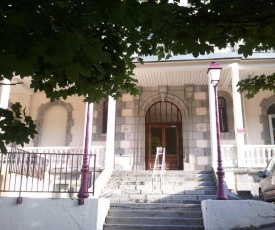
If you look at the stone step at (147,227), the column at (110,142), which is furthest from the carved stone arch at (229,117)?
the stone step at (147,227)

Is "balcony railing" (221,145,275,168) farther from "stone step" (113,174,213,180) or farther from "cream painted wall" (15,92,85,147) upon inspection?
"cream painted wall" (15,92,85,147)

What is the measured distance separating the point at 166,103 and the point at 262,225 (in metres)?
8.41

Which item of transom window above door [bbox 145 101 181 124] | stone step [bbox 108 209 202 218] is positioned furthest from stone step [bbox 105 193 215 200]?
transom window above door [bbox 145 101 181 124]

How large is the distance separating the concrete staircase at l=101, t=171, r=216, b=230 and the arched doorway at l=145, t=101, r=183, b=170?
8.31ft

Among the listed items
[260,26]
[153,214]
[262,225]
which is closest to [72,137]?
[153,214]

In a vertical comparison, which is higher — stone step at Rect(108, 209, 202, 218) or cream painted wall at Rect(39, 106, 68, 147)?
cream painted wall at Rect(39, 106, 68, 147)

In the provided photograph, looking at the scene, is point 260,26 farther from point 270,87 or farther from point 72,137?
point 72,137

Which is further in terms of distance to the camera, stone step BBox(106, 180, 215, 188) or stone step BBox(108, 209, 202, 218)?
stone step BBox(106, 180, 215, 188)

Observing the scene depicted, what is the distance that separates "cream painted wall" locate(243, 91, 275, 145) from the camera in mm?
13031

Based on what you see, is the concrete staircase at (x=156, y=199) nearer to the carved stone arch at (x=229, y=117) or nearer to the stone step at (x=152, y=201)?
the stone step at (x=152, y=201)

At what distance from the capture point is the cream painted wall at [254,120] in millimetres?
13031

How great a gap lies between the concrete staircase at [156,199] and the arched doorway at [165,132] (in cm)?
253

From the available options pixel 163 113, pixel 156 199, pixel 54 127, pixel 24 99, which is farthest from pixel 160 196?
pixel 24 99

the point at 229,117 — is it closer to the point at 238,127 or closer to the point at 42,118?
the point at 238,127
